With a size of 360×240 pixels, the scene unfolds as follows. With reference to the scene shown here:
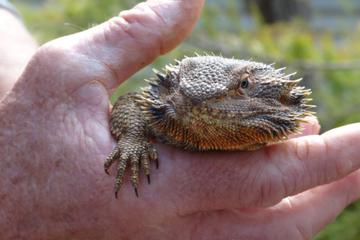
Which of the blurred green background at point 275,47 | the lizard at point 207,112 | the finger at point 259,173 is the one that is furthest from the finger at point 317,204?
the blurred green background at point 275,47

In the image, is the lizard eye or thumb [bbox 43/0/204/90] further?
thumb [bbox 43/0/204/90]

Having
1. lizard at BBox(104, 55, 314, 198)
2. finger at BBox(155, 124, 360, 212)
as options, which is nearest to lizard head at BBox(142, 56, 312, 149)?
lizard at BBox(104, 55, 314, 198)

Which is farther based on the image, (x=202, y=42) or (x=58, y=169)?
(x=202, y=42)

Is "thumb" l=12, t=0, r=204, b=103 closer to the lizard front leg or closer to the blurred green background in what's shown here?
the lizard front leg

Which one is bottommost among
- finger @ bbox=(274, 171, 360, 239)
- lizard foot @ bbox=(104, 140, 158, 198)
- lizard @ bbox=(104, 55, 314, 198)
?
finger @ bbox=(274, 171, 360, 239)

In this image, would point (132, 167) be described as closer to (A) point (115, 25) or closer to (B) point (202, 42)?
(A) point (115, 25)

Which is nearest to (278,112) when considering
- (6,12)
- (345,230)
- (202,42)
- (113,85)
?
(113,85)

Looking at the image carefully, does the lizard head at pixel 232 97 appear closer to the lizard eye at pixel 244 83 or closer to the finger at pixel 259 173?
the lizard eye at pixel 244 83
